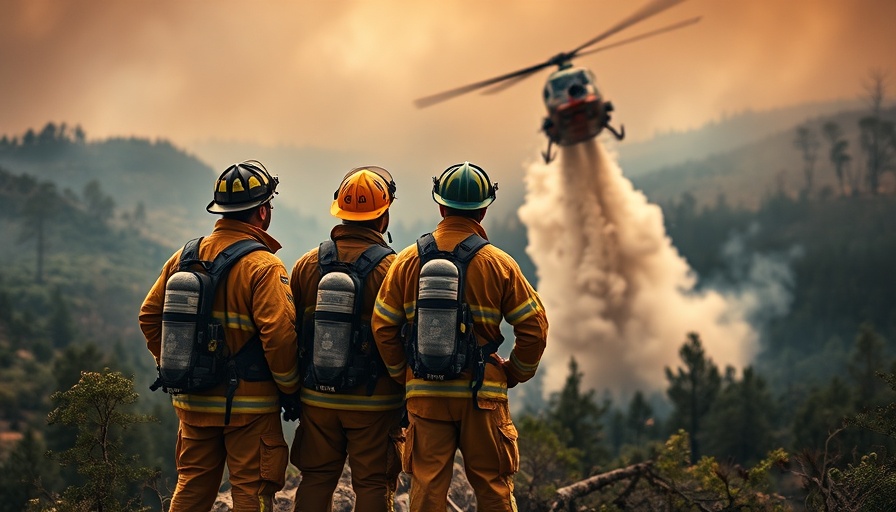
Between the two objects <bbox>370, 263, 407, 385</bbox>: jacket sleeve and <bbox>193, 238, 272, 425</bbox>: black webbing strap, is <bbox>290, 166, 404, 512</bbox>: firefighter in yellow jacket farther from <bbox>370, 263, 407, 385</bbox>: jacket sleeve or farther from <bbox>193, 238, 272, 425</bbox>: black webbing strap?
<bbox>193, 238, 272, 425</bbox>: black webbing strap

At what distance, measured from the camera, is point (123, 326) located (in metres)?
140

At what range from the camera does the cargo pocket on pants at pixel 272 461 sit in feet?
27.5

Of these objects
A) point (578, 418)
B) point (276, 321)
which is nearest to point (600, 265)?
point (578, 418)

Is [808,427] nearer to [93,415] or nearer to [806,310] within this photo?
[93,415]

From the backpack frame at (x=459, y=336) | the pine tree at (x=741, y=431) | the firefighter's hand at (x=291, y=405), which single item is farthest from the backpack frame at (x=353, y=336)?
the pine tree at (x=741, y=431)

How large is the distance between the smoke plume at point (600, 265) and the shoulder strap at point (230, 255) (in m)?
48.4

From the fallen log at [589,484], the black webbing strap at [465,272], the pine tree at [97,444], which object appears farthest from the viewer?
the fallen log at [589,484]

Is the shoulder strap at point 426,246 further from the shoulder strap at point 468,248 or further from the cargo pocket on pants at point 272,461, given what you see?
the cargo pocket on pants at point 272,461

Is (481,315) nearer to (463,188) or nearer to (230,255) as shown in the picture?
(463,188)

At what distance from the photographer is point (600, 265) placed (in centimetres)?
6725

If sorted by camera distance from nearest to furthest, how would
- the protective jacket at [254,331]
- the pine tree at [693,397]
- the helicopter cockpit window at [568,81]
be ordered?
1. the protective jacket at [254,331]
2. the helicopter cockpit window at [568,81]
3. the pine tree at [693,397]

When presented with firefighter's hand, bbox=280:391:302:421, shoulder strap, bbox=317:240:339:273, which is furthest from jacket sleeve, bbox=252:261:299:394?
shoulder strap, bbox=317:240:339:273

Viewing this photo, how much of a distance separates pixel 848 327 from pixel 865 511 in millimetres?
134653

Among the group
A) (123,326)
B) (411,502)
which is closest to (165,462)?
(411,502)
